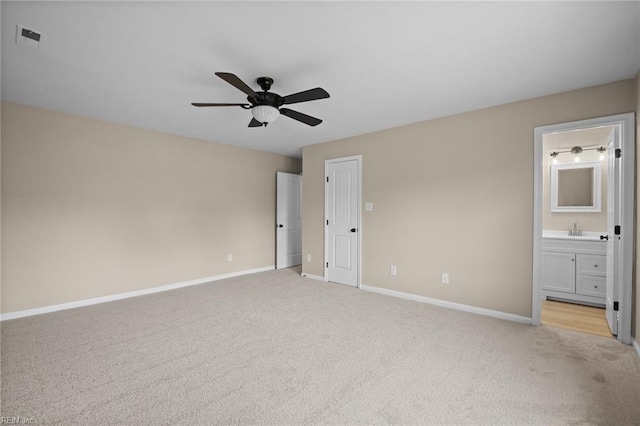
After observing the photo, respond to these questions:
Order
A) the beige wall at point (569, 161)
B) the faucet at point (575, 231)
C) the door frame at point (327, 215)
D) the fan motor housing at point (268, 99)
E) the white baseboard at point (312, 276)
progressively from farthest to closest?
1. the white baseboard at point (312, 276)
2. the door frame at point (327, 215)
3. the faucet at point (575, 231)
4. the beige wall at point (569, 161)
5. the fan motor housing at point (268, 99)

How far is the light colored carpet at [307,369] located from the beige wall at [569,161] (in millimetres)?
2383

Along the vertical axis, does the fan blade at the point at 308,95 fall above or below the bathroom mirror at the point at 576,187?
above

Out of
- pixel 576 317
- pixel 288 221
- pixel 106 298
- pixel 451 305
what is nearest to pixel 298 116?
pixel 451 305

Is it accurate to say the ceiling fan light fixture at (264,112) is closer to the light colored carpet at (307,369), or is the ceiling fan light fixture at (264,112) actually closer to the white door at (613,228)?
the light colored carpet at (307,369)

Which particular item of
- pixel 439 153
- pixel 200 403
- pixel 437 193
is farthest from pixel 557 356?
pixel 200 403

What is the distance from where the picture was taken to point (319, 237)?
5.24 meters

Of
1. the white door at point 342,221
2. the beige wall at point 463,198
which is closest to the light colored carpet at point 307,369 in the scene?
the beige wall at point 463,198

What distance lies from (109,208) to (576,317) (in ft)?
20.0

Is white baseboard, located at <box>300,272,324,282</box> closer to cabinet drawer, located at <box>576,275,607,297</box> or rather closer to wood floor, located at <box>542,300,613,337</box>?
wood floor, located at <box>542,300,613,337</box>

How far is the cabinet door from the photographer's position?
3.98 metres

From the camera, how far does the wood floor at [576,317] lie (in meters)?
3.10

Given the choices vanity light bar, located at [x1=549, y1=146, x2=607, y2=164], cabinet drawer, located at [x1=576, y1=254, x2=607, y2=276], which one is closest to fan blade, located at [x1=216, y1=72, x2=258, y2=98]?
cabinet drawer, located at [x1=576, y1=254, x2=607, y2=276]

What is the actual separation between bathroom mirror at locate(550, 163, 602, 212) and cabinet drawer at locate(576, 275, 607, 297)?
3.84 ft

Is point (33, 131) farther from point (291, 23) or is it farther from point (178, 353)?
point (291, 23)
